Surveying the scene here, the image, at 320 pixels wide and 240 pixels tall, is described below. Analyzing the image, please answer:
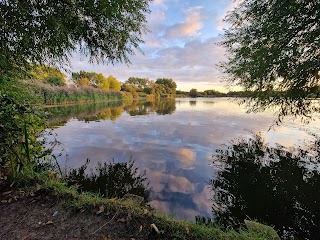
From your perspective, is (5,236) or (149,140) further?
(149,140)

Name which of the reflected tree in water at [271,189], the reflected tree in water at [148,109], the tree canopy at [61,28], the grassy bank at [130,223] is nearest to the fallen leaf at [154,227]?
the grassy bank at [130,223]

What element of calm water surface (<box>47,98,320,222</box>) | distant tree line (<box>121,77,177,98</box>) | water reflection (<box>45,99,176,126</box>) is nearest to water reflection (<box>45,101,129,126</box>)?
water reflection (<box>45,99,176,126</box>)

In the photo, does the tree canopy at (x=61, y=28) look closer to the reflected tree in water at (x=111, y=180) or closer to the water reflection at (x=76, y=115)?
the reflected tree in water at (x=111, y=180)

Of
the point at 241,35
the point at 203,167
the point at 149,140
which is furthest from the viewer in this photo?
the point at 149,140

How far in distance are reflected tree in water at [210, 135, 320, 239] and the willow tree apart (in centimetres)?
201

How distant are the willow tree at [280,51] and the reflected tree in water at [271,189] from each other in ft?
6.58

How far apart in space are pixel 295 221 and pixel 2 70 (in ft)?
21.8

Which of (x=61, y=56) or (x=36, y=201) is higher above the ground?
(x=61, y=56)

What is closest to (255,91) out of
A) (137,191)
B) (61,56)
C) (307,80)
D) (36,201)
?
(307,80)

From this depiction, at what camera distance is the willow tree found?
16.5 ft

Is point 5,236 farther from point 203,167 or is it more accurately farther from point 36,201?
point 203,167

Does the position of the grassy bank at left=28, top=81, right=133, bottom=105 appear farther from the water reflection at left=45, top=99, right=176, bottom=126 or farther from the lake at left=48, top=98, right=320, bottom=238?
the lake at left=48, top=98, right=320, bottom=238

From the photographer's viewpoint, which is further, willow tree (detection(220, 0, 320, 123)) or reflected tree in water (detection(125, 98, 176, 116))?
reflected tree in water (detection(125, 98, 176, 116))

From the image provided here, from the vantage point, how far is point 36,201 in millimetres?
2807
